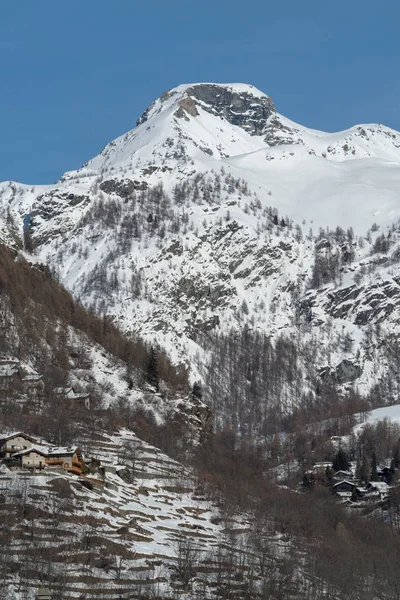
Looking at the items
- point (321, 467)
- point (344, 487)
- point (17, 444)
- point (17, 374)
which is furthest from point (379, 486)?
point (17, 444)

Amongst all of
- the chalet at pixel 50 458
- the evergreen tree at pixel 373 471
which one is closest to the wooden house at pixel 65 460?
the chalet at pixel 50 458

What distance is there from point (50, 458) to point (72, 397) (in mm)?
22955

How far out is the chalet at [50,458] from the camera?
3684 inches

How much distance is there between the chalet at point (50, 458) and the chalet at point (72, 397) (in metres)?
20.1

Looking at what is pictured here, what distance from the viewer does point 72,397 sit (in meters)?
118

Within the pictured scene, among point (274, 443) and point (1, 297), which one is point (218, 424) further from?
point (1, 297)

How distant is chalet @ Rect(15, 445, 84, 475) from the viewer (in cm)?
9356

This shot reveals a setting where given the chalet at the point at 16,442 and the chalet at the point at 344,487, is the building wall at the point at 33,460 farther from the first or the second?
the chalet at the point at 344,487

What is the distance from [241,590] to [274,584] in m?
2.97

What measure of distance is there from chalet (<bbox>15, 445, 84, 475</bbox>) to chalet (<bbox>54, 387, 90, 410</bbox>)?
20.1 metres

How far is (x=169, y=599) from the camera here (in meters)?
73.8

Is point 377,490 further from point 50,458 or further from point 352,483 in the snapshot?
point 50,458

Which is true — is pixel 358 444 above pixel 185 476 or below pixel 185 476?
above

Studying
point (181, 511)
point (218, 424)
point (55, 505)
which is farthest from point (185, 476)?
point (218, 424)
